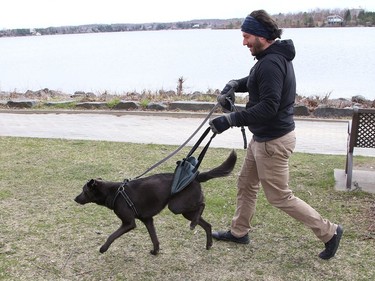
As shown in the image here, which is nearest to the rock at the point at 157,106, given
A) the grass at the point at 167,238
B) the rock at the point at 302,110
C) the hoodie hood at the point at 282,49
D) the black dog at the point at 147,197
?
the rock at the point at 302,110

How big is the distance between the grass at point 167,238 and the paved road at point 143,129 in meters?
2.10

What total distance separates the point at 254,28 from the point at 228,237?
1972mm

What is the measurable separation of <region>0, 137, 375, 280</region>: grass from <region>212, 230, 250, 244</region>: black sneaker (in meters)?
0.06

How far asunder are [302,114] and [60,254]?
8.22 m

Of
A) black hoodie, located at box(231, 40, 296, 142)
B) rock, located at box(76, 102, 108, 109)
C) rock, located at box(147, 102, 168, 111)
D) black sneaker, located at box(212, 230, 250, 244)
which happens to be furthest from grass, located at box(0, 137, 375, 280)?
rock, located at box(76, 102, 108, 109)

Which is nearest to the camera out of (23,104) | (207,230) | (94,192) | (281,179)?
(281,179)

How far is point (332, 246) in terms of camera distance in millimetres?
4027

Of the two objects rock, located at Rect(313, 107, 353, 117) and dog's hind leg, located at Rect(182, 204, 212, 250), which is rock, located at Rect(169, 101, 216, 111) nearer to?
rock, located at Rect(313, 107, 353, 117)

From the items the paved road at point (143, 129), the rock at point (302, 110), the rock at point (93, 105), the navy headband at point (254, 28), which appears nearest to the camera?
the navy headband at point (254, 28)

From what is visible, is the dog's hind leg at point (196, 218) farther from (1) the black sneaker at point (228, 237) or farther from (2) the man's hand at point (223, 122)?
(2) the man's hand at point (223, 122)

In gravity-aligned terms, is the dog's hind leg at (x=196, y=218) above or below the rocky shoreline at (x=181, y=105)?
above

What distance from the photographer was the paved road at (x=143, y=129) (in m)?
8.84

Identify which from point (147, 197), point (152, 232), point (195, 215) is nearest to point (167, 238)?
point (152, 232)

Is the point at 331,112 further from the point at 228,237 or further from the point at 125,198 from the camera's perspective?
the point at 125,198
